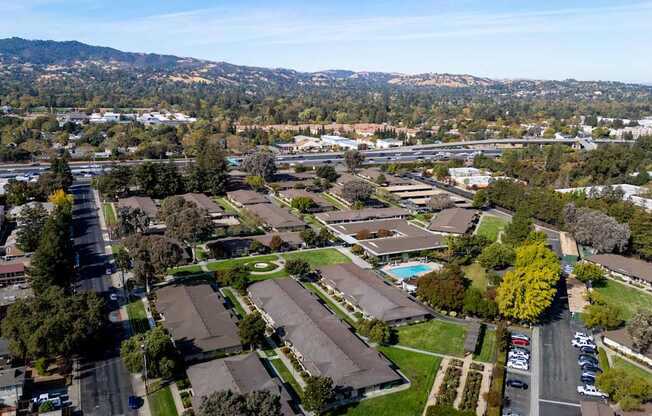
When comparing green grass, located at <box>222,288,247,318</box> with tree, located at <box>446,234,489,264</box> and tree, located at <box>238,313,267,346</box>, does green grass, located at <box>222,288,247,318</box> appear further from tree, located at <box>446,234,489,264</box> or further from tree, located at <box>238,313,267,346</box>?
tree, located at <box>446,234,489,264</box>

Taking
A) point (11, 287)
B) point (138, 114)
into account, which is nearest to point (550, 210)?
point (11, 287)

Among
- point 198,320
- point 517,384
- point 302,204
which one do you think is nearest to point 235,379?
point 198,320

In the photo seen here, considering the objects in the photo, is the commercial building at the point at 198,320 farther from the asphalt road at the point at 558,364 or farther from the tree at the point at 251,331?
the asphalt road at the point at 558,364

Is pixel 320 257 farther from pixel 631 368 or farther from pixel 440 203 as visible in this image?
pixel 631 368

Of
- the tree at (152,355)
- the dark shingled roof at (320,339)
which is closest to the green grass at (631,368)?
the dark shingled roof at (320,339)

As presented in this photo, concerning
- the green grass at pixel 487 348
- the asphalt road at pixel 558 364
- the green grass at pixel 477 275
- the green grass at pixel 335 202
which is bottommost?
the green grass at pixel 335 202

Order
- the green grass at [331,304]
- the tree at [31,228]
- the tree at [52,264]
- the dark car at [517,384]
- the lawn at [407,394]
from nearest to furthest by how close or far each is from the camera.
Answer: the lawn at [407,394]
the dark car at [517,384]
the tree at [52,264]
the green grass at [331,304]
the tree at [31,228]
